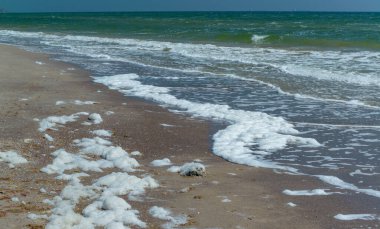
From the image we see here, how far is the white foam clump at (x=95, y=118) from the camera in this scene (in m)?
9.55

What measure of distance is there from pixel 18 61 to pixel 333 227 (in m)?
16.8

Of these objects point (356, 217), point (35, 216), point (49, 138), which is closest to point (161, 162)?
point (49, 138)

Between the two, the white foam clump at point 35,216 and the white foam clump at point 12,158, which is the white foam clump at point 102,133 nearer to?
the white foam clump at point 12,158

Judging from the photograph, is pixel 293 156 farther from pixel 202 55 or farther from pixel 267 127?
pixel 202 55

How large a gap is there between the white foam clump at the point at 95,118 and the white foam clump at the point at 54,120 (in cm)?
27

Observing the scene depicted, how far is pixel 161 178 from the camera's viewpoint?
6379 millimetres

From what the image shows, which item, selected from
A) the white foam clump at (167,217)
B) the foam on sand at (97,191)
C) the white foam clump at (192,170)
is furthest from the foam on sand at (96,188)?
the white foam clump at (192,170)

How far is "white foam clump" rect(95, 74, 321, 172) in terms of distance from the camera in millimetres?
7562

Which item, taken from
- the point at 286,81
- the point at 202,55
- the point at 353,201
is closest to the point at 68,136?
the point at 353,201

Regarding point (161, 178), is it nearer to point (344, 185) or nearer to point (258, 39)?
point (344, 185)

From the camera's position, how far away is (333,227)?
500 centimetres

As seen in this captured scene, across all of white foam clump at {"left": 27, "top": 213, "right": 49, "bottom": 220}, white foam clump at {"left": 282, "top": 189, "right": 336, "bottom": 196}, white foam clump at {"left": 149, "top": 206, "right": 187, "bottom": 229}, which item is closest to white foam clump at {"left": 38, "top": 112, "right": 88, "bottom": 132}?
white foam clump at {"left": 27, "top": 213, "right": 49, "bottom": 220}

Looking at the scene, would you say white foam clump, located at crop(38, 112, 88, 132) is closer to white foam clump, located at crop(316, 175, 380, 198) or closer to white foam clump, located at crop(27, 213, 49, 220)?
white foam clump, located at crop(27, 213, 49, 220)

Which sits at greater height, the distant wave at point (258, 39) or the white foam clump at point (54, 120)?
the white foam clump at point (54, 120)
